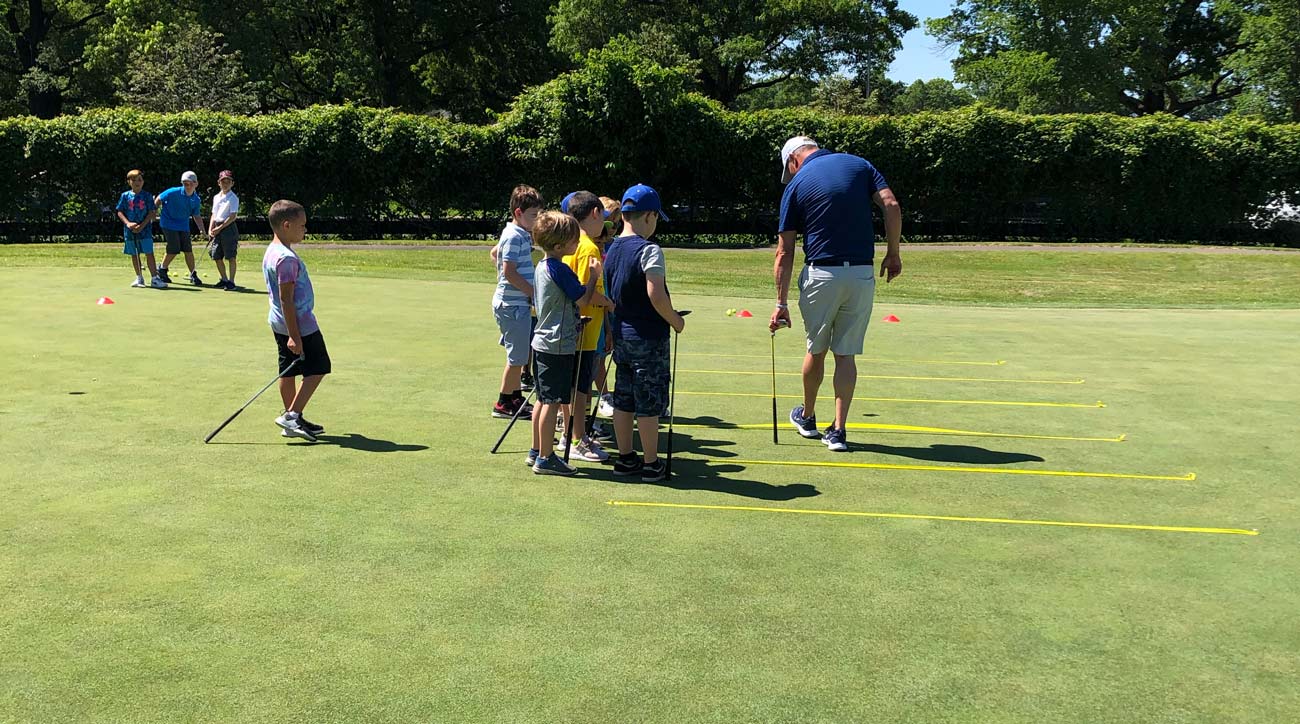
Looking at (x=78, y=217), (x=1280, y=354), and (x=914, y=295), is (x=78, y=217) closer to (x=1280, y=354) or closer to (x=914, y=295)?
(x=914, y=295)

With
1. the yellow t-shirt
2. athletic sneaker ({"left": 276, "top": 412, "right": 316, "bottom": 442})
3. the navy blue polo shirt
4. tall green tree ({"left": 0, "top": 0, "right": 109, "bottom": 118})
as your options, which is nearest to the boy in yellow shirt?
the yellow t-shirt

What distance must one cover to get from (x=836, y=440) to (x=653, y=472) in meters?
1.38

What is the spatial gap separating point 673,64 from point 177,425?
1636 inches

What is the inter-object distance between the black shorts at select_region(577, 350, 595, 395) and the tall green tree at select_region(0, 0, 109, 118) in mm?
54135

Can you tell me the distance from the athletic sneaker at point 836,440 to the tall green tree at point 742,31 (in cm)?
4298

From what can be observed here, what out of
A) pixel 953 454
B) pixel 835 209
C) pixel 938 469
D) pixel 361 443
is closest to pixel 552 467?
pixel 361 443

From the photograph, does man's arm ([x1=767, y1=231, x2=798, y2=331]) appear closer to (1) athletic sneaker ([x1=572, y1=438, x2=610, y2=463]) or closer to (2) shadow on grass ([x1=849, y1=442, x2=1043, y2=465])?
(2) shadow on grass ([x1=849, y1=442, x2=1043, y2=465])

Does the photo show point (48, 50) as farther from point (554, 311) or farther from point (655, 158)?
point (554, 311)

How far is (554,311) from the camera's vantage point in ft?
20.7

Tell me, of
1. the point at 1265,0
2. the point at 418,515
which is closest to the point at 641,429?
the point at 418,515

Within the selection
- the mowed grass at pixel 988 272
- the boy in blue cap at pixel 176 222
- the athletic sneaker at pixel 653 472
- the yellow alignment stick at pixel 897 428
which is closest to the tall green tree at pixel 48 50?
the mowed grass at pixel 988 272

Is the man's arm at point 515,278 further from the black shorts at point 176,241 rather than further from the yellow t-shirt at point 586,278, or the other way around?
the black shorts at point 176,241

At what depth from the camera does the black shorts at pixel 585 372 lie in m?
6.85

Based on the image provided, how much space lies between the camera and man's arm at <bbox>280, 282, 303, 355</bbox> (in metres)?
6.92
